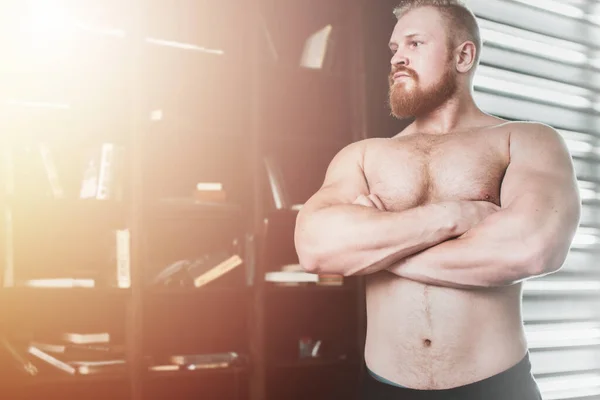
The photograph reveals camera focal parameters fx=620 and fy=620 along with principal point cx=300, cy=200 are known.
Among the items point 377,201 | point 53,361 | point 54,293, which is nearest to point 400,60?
point 377,201

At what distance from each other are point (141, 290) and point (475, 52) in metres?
1.48

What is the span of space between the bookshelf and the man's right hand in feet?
3.87

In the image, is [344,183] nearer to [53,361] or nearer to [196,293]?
[196,293]

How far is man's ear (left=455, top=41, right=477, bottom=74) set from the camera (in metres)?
1.88

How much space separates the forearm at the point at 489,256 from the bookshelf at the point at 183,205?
1169 millimetres

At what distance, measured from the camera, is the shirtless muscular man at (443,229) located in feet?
4.91

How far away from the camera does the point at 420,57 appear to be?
186 cm

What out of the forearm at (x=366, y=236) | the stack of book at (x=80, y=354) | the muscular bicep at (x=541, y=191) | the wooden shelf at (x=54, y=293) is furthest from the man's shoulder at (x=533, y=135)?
the stack of book at (x=80, y=354)

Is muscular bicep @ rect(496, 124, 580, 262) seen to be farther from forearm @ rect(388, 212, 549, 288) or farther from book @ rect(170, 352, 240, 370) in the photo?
book @ rect(170, 352, 240, 370)

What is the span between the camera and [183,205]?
98.2 inches

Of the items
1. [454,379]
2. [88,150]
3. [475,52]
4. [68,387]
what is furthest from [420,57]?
[68,387]

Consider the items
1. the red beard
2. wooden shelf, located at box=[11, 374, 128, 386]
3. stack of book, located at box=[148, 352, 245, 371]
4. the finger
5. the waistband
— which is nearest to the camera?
the waistband

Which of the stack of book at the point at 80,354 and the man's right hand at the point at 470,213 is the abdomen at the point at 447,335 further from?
the stack of book at the point at 80,354

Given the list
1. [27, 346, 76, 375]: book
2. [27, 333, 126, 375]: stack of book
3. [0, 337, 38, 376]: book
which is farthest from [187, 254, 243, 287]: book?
[0, 337, 38, 376]: book
